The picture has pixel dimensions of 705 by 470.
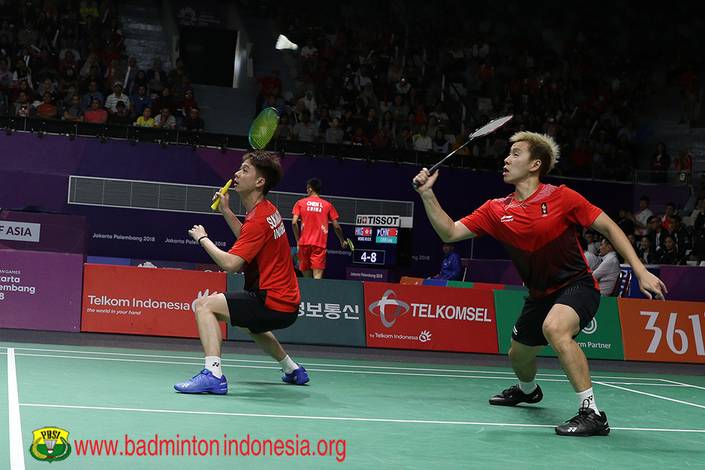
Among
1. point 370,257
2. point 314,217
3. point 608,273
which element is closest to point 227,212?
point 314,217

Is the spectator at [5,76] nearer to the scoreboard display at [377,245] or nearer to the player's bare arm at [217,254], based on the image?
the scoreboard display at [377,245]

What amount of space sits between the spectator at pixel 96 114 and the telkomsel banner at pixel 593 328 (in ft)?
36.7

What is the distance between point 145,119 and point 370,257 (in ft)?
20.6

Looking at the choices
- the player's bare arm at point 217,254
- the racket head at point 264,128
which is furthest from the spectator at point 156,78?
the player's bare arm at point 217,254

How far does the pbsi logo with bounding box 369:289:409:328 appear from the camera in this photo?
12.0m

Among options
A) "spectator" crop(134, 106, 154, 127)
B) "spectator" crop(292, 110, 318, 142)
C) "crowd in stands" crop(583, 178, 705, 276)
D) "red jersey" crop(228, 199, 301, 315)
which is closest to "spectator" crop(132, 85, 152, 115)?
"spectator" crop(134, 106, 154, 127)

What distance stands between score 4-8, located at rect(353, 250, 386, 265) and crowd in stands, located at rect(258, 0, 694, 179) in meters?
4.18

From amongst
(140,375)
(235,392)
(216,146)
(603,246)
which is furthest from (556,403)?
(216,146)

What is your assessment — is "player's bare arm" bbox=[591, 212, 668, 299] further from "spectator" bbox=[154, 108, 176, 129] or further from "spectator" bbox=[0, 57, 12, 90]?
"spectator" bbox=[0, 57, 12, 90]

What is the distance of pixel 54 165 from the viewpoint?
20.3 meters

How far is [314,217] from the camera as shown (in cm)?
1402

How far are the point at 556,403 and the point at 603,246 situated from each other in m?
7.14

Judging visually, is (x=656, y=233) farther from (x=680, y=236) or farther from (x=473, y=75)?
(x=473, y=75)

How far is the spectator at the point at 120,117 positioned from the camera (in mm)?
20344
